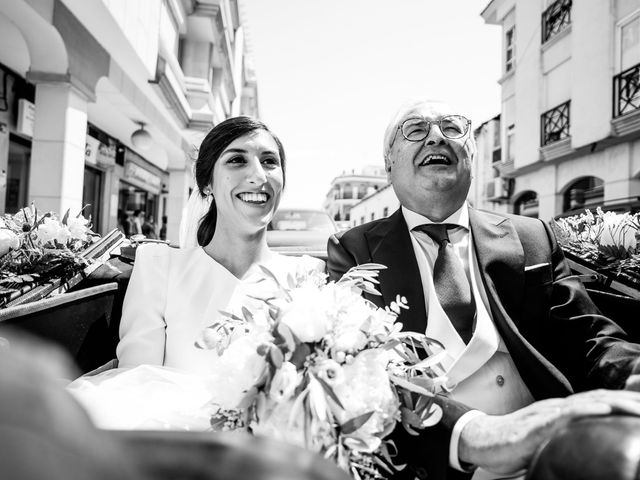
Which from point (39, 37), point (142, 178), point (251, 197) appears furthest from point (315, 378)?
point (142, 178)

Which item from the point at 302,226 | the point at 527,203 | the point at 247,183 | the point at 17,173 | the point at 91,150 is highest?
the point at 527,203

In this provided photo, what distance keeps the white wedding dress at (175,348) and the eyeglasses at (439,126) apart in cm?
88

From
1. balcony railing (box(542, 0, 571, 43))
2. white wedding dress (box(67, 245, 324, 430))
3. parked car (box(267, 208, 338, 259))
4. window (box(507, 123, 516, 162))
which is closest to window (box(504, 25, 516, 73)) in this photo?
window (box(507, 123, 516, 162))

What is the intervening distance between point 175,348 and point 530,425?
1.57m

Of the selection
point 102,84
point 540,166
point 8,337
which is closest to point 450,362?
point 8,337

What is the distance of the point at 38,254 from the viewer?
216cm

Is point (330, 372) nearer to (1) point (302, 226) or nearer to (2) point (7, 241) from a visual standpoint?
(2) point (7, 241)

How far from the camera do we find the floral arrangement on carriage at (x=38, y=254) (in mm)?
1926

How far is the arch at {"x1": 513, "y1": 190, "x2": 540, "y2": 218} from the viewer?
18.2 metres

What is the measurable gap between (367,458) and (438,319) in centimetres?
92

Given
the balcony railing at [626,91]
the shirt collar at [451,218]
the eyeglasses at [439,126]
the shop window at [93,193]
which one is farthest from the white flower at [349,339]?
the balcony railing at [626,91]

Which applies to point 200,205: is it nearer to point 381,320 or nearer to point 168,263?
point 168,263

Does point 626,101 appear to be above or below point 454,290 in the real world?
above

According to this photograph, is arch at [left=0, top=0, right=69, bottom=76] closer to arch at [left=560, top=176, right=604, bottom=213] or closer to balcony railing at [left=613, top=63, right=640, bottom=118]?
balcony railing at [left=613, top=63, right=640, bottom=118]
